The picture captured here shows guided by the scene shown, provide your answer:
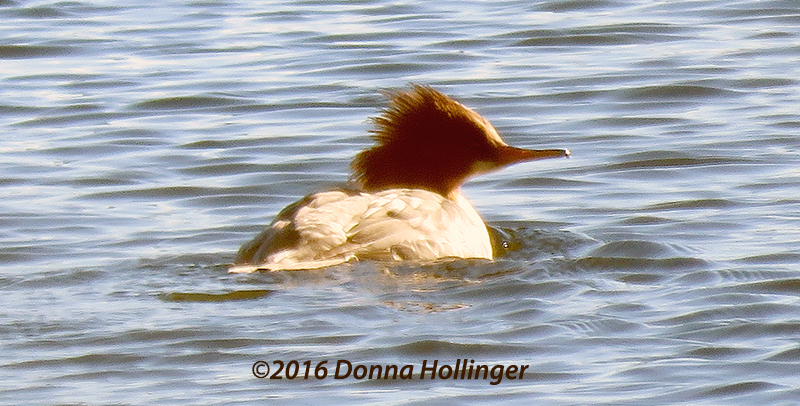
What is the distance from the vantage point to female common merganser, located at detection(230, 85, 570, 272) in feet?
23.9

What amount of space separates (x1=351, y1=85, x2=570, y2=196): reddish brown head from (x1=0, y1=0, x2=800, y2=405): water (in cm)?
40

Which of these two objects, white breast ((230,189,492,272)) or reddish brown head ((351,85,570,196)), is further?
reddish brown head ((351,85,570,196))

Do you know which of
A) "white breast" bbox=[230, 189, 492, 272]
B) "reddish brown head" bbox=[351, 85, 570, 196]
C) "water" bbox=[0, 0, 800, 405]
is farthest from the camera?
"reddish brown head" bbox=[351, 85, 570, 196]

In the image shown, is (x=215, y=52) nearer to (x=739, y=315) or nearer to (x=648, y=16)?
(x=648, y=16)

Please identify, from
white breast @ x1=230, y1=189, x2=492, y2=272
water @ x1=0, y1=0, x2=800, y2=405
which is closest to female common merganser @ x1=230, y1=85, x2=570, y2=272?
white breast @ x1=230, y1=189, x2=492, y2=272

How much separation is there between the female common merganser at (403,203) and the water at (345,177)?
13cm

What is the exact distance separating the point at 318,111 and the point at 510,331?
516cm

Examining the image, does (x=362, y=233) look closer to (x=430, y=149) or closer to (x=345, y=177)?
(x=430, y=149)

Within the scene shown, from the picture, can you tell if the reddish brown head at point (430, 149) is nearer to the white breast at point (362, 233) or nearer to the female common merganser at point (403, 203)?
the female common merganser at point (403, 203)

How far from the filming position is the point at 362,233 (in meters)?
7.32

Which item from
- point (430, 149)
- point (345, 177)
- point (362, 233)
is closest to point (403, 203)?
point (362, 233)

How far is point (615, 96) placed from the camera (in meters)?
11.4

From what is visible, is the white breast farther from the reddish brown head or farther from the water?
the reddish brown head

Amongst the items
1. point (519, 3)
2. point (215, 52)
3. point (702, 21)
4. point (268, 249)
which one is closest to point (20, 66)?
point (215, 52)
